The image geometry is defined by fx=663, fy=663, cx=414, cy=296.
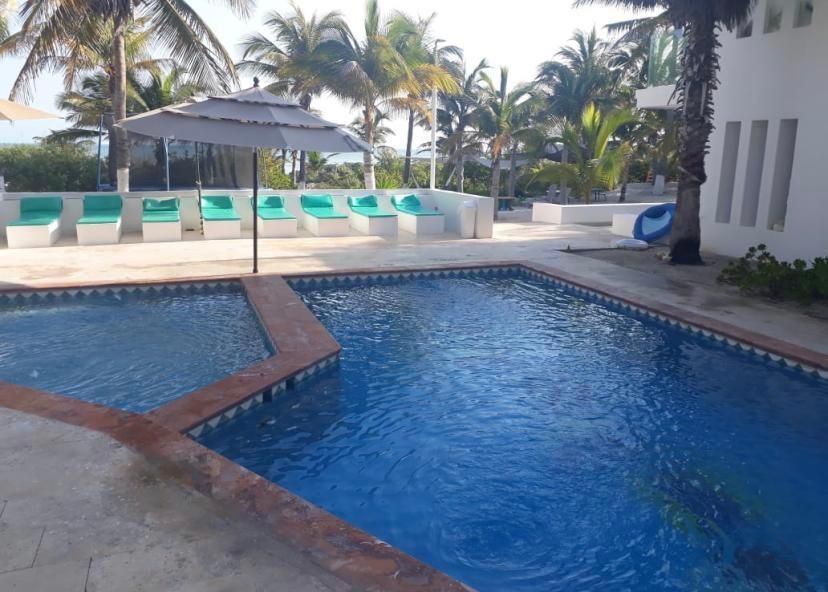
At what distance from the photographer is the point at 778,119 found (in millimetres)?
12227

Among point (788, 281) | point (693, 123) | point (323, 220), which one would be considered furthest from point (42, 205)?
point (788, 281)

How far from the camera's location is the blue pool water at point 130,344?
6.32 metres

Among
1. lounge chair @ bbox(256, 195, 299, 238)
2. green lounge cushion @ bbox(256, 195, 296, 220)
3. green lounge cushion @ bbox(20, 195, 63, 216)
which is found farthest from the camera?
green lounge cushion @ bbox(256, 195, 296, 220)

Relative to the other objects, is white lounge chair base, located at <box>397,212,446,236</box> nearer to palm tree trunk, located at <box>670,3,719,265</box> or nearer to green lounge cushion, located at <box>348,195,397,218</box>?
green lounge cushion, located at <box>348,195,397,218</box>

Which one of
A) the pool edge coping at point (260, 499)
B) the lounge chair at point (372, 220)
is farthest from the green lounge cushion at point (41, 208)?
the pool edge coping at point (260, 499)

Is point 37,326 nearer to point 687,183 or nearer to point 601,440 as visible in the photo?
point 601,440

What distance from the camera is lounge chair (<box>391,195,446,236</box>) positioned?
15511 mm

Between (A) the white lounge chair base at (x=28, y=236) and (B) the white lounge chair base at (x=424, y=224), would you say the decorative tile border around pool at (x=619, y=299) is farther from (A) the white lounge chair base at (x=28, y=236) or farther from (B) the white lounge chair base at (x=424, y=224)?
(A) the white lounge chair base at (x=28, y=236)

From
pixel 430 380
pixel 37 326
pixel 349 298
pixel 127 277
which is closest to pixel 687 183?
pixel 349 298

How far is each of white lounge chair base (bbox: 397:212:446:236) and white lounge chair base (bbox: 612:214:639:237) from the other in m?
4.42

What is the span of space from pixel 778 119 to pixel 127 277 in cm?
1165

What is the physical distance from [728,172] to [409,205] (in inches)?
287

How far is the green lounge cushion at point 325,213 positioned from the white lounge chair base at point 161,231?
9.90 feet

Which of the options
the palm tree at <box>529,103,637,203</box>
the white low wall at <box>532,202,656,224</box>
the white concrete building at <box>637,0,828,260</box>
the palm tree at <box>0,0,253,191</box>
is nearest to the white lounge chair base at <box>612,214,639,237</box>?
the white concrete building at <box>637,0,828,260</box>
